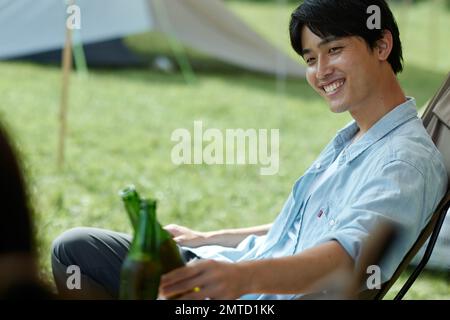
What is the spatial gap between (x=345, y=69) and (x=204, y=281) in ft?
1.89

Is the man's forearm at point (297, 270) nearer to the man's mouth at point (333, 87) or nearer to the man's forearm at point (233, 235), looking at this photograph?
the man's mouth at point (333, 87)

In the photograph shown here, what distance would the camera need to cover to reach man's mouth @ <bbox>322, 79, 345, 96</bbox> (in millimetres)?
1616

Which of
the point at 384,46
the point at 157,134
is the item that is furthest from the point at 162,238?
the point at 157,134

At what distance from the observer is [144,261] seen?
3.89 feet

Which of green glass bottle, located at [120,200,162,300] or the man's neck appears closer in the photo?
green glass bottle, located at [120,200,162,300]

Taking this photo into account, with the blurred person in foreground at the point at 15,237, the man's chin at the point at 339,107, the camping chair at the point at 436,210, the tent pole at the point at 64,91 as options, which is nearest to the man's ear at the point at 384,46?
the man's chin at the point at 339,107

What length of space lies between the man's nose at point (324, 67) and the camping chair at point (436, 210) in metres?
0.30

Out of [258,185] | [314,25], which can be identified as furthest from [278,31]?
[314,25]

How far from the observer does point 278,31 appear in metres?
10.3

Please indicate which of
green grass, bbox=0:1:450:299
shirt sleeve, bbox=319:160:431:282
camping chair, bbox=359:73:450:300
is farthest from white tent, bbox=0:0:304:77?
shirt sleeve, bbox=319:160:431:282

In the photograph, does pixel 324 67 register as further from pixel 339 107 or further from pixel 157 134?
pixel 157 134

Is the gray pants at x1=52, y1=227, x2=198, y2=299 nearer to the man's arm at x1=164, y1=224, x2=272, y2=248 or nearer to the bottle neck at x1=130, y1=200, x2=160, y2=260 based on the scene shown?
the man's arm at x1=164, y1=224, x2=272, y2=248
